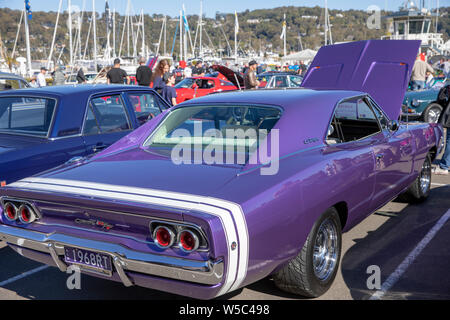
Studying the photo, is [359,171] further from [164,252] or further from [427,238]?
[164,252]

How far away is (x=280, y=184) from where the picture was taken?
3006mm

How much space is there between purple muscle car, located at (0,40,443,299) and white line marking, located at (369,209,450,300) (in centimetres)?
39

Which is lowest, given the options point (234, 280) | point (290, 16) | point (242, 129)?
point (234, 280)

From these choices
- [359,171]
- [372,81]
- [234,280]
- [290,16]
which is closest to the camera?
[234,280]

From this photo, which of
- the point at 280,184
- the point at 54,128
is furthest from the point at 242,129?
the point at 54,128

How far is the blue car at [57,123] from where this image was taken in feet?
14.9

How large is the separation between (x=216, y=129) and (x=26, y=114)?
8.39 ft

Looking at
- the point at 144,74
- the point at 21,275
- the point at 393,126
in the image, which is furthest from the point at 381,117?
the point at 144,74

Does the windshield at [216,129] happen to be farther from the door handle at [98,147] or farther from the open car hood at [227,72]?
the open car hood at [227,72]

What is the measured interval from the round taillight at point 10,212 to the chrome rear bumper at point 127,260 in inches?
3.9

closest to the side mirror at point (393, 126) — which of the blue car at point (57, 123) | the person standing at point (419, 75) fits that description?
the blue car at point (57, 123)

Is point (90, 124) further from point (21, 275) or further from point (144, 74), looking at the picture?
point (144, 74)

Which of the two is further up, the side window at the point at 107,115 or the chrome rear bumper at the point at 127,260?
the side window at the point at 107,115
